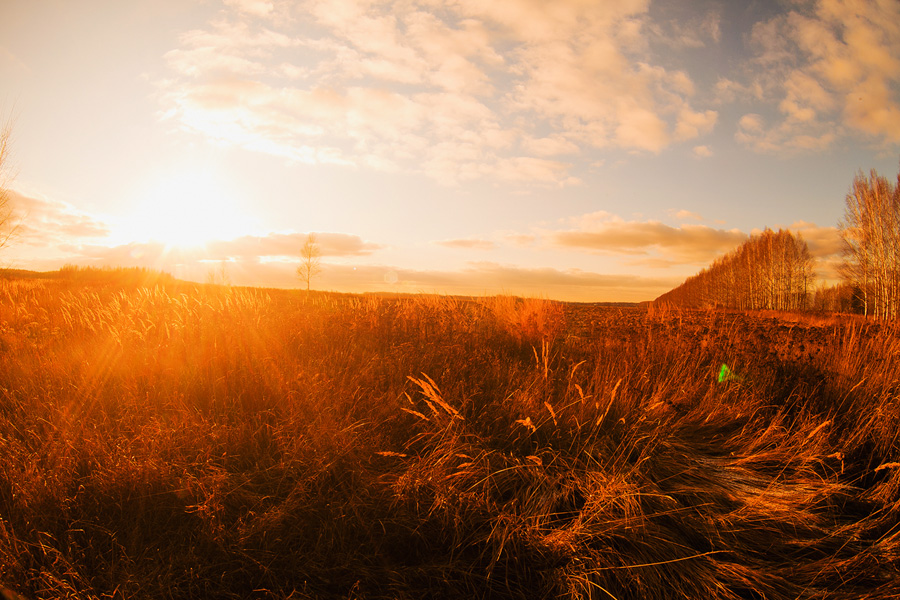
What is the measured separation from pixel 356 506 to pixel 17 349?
5.60 meters

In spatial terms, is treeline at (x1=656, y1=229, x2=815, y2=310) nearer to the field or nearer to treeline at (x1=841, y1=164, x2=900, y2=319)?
treeline at (x1=841, y1=164, x2=900, y2=319)

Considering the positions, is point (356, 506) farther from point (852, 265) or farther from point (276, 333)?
point (852, 265)

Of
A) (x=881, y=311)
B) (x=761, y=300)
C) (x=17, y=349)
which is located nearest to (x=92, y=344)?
(x=17, y=349)

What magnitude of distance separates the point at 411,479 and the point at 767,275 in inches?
1861

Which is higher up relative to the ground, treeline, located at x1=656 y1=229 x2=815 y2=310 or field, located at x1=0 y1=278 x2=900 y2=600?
treeline, located at x1=656 y1=229 x2=815 y2=310

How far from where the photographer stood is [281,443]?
2959mm

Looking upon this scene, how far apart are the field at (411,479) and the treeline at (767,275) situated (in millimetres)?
32272

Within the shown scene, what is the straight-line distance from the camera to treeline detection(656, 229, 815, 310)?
121 feet

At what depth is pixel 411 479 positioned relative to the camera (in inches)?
102

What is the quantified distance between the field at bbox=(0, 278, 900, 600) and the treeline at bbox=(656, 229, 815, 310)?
32.3 metres

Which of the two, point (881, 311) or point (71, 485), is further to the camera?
point (881, 311)

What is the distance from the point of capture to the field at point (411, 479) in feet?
7.04

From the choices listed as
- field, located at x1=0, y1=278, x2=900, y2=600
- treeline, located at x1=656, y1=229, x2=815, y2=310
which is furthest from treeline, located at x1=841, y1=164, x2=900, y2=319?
field, located at x1=0, y1=278, x2=900, y2=600

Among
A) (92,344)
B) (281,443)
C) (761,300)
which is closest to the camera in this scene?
(281,443)
